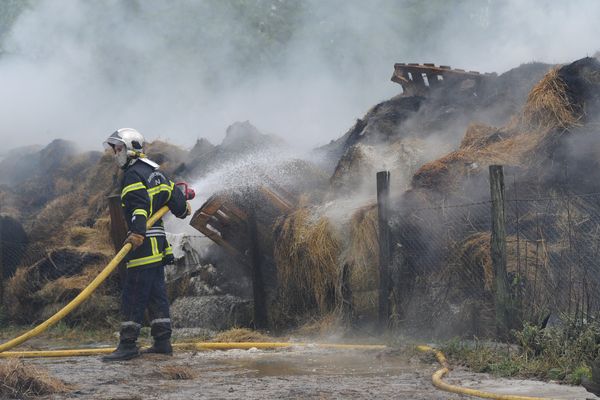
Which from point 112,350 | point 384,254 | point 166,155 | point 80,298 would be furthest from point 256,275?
point 166,155

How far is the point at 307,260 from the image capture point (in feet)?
25.4

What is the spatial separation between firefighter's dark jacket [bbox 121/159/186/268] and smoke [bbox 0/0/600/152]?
1229 cm

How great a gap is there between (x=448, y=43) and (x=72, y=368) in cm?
1804

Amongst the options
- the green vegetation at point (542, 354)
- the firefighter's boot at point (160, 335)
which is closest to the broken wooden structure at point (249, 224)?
the firefighter's boot at point (160, 335)

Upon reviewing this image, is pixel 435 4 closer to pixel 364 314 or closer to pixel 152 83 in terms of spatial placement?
pixel 152 83

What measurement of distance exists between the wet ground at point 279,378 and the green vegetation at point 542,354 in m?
0.17

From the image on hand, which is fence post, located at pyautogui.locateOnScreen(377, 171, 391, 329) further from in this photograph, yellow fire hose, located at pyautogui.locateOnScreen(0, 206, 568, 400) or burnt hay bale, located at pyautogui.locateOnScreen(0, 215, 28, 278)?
burnt hay bale, located at pyautogui.locateOnScreen(0, 215, 28, 278)

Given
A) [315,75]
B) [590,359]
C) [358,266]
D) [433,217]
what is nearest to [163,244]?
[358,266]

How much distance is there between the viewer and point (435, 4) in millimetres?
22438

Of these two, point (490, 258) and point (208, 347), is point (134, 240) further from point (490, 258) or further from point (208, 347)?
point (490, 258)

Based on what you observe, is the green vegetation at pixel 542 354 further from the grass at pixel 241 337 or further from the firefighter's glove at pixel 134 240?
the firefighter's glove at pixel 134 240

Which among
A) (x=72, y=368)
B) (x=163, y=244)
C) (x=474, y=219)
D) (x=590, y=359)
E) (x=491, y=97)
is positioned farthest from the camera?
(x=491, y=97)

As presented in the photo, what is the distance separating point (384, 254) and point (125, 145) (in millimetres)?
2548

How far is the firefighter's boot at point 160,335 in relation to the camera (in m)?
6.07
